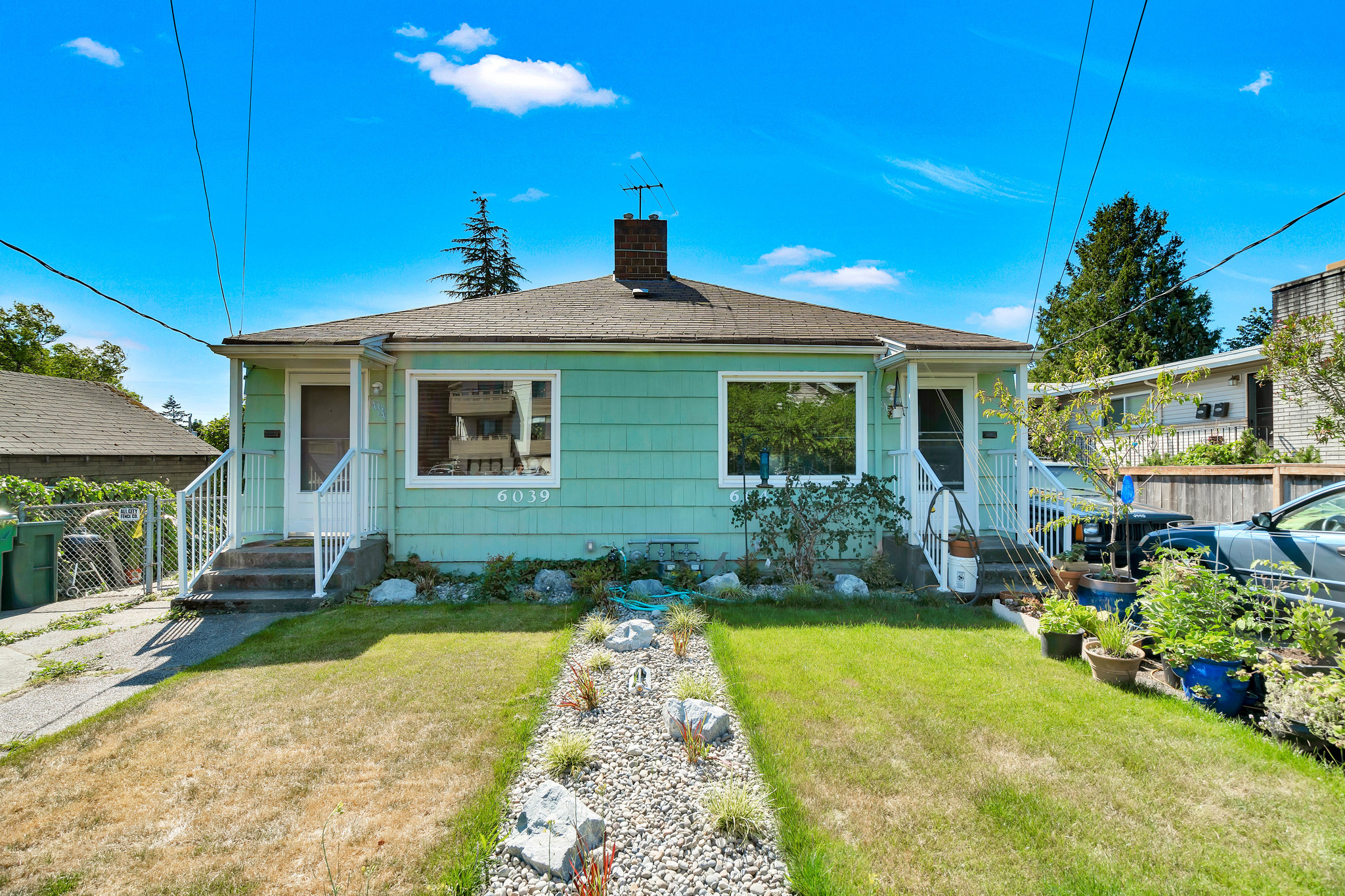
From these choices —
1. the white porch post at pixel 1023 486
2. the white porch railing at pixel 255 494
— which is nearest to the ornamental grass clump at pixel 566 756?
the white porch post at pixel 1023 486

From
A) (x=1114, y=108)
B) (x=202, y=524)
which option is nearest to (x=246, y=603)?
(x=202, y=524)

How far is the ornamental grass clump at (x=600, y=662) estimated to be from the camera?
174 inches

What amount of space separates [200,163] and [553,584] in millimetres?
6665

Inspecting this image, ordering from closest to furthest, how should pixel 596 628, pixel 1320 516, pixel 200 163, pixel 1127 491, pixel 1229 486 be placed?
1. pixel 1320 516
2. pixel 1127 491
3. pixel 596 628
4. pixel 200 163
5. pixel 1229 486

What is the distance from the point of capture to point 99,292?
6.56m

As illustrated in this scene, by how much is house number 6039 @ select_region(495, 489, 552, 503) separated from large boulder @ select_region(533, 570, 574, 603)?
91 cm

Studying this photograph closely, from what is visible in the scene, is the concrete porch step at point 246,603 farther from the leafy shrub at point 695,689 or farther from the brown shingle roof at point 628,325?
the leafy shrub at point 695,689

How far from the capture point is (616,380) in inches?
294

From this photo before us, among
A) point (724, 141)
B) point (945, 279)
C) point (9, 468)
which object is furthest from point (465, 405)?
point (9, 468)

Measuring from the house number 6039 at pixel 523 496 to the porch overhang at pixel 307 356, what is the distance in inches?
83.2

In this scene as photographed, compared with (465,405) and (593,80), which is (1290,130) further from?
(465,405)

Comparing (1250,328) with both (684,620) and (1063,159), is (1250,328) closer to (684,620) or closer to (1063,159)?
(1063,159)

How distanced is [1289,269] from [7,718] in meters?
18.9

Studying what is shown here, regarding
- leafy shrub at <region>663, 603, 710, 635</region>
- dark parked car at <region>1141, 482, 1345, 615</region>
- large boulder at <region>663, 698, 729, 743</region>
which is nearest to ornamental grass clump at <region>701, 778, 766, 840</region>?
large boulder at <region>663, 698, 729, 743</region>
